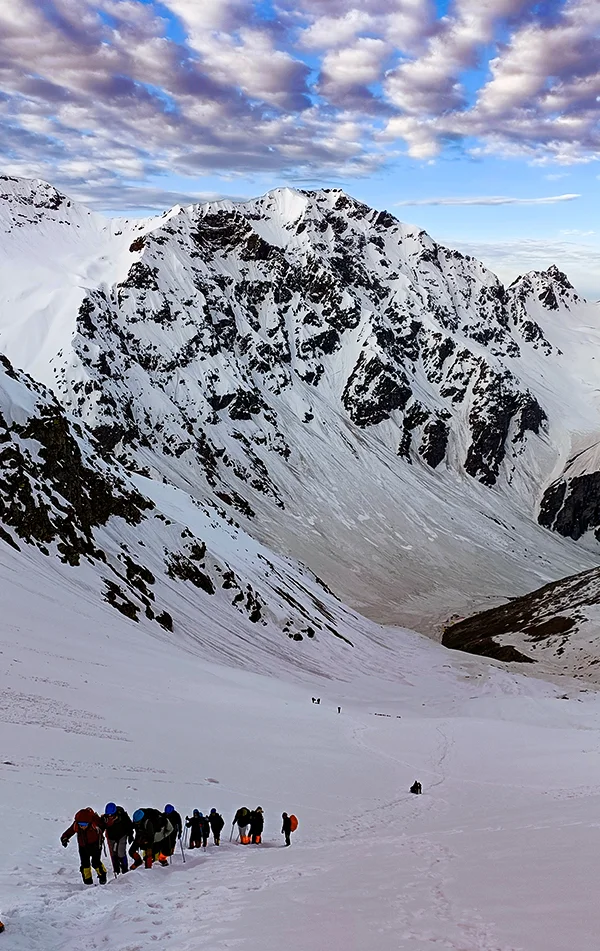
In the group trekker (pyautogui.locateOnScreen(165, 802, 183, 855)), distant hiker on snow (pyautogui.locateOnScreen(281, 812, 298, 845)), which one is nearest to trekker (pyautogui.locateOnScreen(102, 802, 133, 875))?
trekker (pyautogui.locateOnScreen(165, 802, 183, 855))

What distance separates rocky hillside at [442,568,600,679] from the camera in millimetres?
109581

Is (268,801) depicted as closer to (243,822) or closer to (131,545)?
(243,822)

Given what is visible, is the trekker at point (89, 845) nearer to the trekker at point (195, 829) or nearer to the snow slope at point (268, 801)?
the snow slope at point (268, 801)

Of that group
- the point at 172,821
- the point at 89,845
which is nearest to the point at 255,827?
the point at 172,821

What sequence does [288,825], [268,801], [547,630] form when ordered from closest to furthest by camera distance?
[288,825], [268,801], [547,630]

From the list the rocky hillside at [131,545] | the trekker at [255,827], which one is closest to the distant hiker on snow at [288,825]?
the trekker at [255,827]

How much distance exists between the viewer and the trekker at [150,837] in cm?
1571

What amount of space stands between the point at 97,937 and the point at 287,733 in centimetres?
2556

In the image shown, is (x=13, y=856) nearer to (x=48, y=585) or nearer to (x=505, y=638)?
(x=48, y=585)

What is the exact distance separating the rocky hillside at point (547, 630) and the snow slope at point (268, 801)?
189 ft

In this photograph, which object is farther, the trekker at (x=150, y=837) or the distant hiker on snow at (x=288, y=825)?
the distant hiker on snow at (x=288, y=825)

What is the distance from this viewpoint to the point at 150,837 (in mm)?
15727

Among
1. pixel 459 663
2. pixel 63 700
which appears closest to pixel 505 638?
pixel 459 663

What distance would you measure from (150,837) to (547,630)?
388 feet
